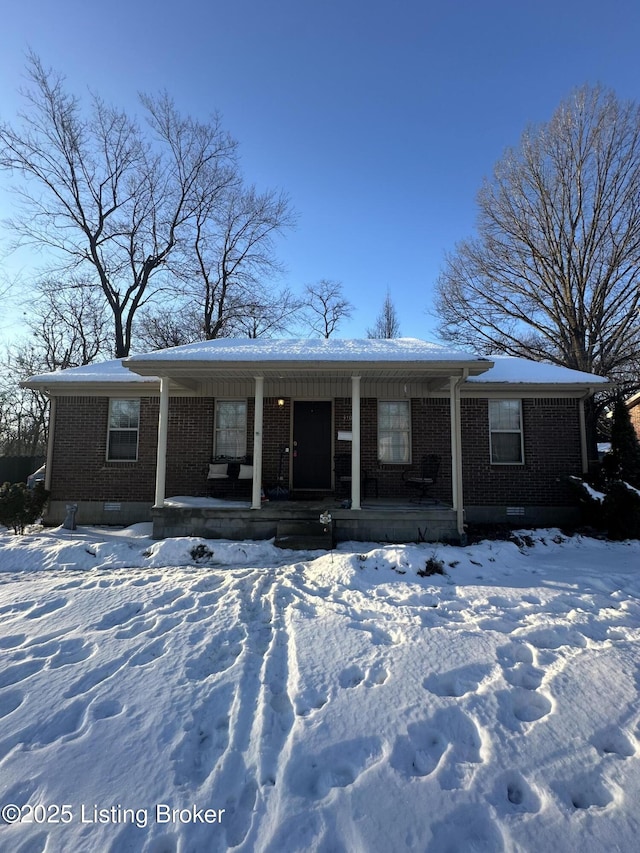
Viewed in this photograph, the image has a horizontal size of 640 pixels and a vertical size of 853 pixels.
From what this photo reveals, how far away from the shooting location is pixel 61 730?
2.44 meters

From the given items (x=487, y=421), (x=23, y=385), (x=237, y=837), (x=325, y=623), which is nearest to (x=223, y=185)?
(x=23, y=385)

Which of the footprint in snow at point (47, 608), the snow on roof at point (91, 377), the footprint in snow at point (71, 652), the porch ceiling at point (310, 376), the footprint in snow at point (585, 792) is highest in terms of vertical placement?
the snow on roof at point (91, 377)

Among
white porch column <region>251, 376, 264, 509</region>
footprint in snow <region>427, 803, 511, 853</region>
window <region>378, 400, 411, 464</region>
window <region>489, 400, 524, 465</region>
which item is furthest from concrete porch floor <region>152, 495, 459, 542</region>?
footprint in snow <region>427, 803, 511, 853</region>

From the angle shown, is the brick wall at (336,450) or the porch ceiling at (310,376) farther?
the brick wall at (336,450)

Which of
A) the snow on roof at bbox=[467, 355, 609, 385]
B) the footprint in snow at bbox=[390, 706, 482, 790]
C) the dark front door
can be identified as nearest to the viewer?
the footprint in snow at bbox=[390, 706, 482, 790]

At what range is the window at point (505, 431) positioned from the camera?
930cm

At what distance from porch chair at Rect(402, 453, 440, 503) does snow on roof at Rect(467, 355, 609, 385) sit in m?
1.89

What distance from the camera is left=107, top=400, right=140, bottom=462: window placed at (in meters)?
9.56

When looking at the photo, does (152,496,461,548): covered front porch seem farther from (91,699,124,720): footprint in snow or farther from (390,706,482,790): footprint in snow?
(390,706,482,790): footprint in snow

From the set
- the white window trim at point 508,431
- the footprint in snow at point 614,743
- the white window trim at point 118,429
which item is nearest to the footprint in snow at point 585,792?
the footprint in snow at point 614,743

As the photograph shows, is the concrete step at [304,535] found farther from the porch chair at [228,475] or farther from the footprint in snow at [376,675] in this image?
the footprint in snow at [376,675]

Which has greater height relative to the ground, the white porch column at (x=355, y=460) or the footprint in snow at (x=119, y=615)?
the white porch column at (x=355, y=460)

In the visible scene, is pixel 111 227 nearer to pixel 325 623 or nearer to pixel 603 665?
pixel 325 623

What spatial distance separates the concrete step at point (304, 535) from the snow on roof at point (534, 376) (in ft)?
14.7
